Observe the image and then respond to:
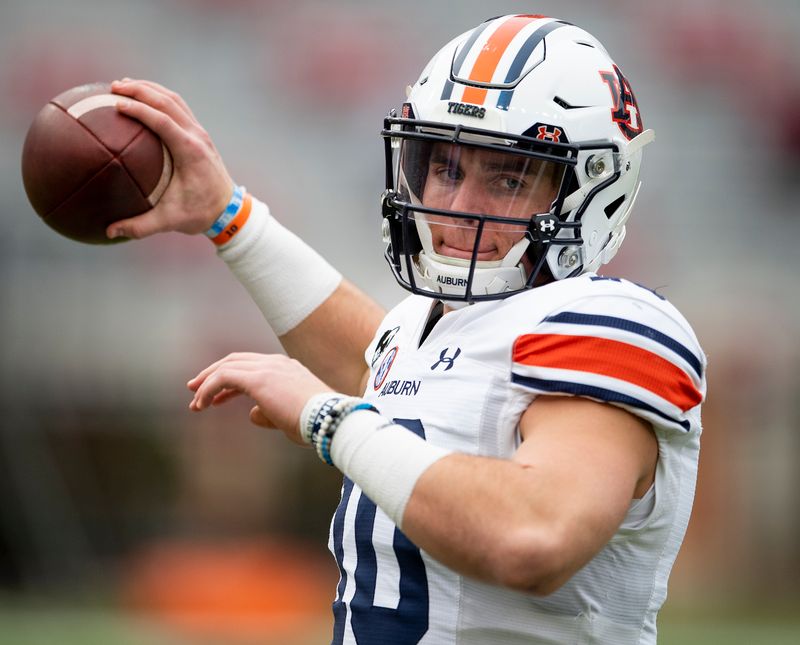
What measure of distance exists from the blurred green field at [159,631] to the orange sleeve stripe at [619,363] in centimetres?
296

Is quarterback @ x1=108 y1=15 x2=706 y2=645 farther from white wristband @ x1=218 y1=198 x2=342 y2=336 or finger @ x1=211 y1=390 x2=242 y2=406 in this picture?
white wristband @ x1=218 y1=198 x2=342 y2=336

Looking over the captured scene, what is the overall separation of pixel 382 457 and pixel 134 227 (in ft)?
2.62

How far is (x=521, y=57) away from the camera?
1.73 metres

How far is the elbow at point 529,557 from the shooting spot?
1216 millimetres

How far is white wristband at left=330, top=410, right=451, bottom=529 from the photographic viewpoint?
1.30m

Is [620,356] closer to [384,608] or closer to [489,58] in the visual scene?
[384,608]

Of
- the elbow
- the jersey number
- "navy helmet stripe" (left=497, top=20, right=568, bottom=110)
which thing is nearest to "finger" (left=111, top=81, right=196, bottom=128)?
"navy helmet stripe" (left=497, top=20, right=568, bottom=110)

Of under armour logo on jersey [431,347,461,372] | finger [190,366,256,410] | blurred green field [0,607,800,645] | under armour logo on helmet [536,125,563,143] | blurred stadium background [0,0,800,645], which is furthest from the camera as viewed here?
blurred stadium background [0,0,800,645]

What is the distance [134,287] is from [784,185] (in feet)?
10.5

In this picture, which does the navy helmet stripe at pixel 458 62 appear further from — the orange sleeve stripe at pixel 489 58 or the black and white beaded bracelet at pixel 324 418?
the black and white beaded bracelet at pixel 324 418

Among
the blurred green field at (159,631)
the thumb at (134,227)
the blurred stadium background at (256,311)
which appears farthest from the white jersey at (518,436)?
the blurred stadium background at (256,311)

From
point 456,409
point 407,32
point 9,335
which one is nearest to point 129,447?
point 9,335

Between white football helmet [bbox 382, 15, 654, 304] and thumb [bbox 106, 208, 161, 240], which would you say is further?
thumb [bbox 106, 208, 161, 240]

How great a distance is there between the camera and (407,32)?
5746 millimetres
